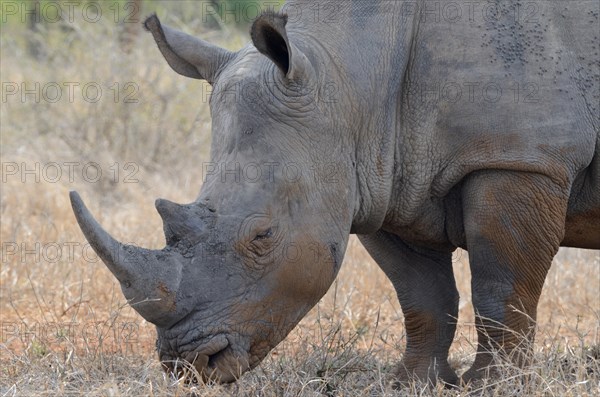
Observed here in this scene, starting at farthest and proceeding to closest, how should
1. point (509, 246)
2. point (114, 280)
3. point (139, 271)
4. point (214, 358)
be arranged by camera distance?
point (114, 280)
point (509, 246)
point (214, 358)
point (139, 271)

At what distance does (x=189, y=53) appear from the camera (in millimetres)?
5125

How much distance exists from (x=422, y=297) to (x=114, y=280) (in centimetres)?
235

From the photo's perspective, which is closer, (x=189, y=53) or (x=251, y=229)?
(x=251, y=229)

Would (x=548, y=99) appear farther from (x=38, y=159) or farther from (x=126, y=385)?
(x=38, y=159)

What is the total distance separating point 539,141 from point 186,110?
7.67 meters

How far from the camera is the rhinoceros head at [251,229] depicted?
13.9ft

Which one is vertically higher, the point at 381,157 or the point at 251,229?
the point at 381,157

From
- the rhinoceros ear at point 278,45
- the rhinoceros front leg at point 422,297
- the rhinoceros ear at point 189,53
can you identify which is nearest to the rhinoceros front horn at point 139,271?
the rhinoceros ear at point 278,45

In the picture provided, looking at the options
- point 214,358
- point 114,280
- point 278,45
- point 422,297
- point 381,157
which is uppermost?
point 278,45

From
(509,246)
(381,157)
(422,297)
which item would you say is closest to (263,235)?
(381,157)

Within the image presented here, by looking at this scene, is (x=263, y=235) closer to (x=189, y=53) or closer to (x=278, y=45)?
(x=278, y=45)

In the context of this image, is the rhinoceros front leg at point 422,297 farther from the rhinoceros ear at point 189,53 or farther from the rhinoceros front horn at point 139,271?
the rhinoceros front horn at point 139,271

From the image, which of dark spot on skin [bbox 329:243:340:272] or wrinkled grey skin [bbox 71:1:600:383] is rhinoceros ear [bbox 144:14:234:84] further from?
dark spot on skin [bbox 329:243:340:272]

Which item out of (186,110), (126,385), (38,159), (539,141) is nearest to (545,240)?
(539,141)
